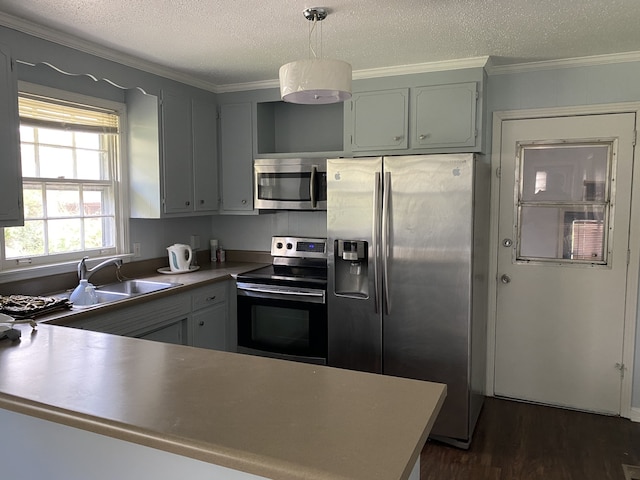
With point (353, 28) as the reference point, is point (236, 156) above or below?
below

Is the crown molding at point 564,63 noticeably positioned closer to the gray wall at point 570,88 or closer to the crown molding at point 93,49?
the gray wall at point 570,88

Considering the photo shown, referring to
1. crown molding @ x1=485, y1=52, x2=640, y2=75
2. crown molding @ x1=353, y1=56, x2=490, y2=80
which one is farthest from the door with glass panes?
crown molding @ x1=353, y1=56, x2=490, y2=80

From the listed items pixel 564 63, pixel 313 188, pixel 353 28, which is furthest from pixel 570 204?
pixel 353 28

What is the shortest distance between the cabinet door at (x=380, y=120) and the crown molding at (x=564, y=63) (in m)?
0.62

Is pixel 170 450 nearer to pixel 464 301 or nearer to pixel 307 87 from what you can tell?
pixel 307 87

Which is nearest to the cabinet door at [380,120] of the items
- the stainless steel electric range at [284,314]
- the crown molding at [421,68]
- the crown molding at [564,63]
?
the crown molding at [421,68]

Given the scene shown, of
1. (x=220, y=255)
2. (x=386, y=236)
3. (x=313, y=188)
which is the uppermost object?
(x=313, y=188)

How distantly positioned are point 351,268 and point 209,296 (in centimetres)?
105

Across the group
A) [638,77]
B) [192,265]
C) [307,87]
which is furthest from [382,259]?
[638,77]

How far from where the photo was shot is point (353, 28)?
254 centimetres

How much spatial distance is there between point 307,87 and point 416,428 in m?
1.36

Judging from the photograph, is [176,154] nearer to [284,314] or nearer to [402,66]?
[284,314]

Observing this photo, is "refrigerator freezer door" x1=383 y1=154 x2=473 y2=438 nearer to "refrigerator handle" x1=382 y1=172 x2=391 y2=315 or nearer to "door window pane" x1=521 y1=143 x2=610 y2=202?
"refrigerator handle" x1=382 y1=172 x2=391 y2=315

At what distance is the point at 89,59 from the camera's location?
2.86m
